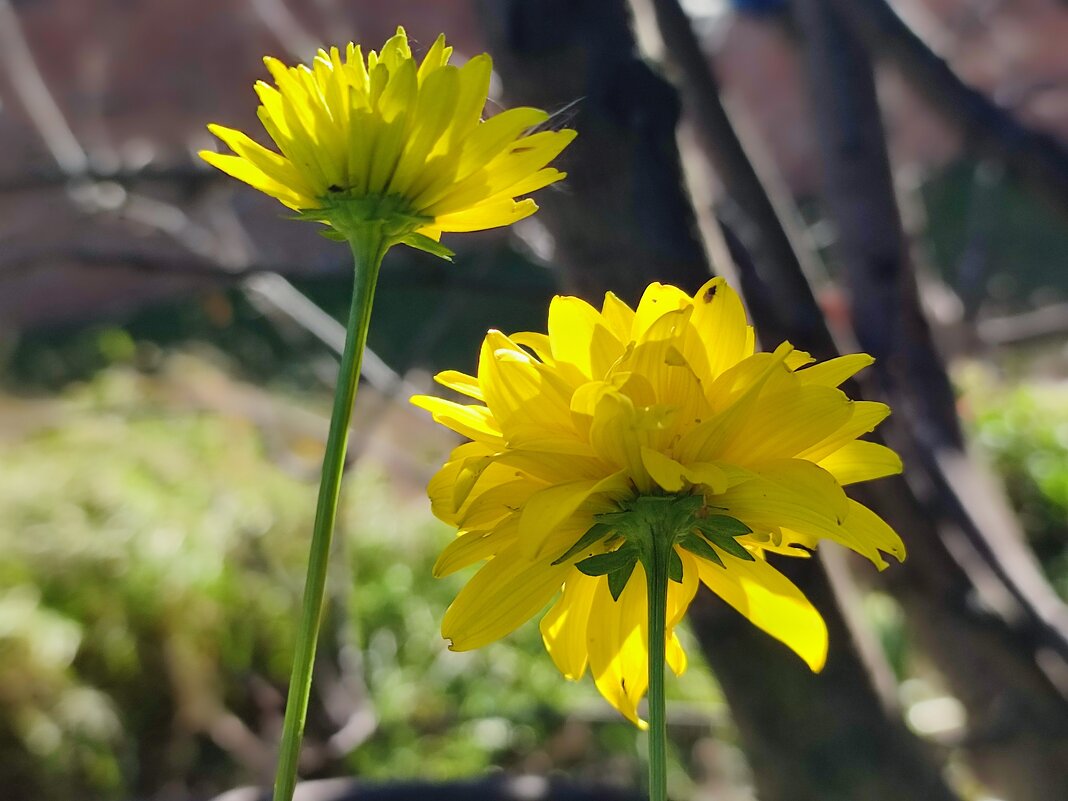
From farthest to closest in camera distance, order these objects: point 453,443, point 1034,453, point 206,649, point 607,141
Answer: point 1034,453 < point 206,649 < point 453,443 < point 607,141

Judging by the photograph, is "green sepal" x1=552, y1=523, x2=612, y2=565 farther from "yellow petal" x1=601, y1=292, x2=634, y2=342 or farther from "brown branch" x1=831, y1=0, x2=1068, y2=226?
"brown branch" x1=831, y1=0, x2=1068, y2=226

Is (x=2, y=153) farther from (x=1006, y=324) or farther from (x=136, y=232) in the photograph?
(x=1006, y=324)

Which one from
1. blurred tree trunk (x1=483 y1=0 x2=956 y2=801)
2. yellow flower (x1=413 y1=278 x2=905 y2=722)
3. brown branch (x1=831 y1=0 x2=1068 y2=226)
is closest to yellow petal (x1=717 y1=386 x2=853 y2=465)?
yellow flower (x1=413 y1=278 x2=905 y2=722)

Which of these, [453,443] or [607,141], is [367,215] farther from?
[453,443]

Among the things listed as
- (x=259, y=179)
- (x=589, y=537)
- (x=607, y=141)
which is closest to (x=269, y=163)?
(x=259, y=179)

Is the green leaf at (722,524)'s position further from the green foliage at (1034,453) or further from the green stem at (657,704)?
the green foliage at (1034,453)

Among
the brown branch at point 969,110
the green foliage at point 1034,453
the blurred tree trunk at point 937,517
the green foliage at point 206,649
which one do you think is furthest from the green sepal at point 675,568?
the green foliage at point 1034,453

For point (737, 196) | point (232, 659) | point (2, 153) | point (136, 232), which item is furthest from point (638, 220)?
point (2, 153)
